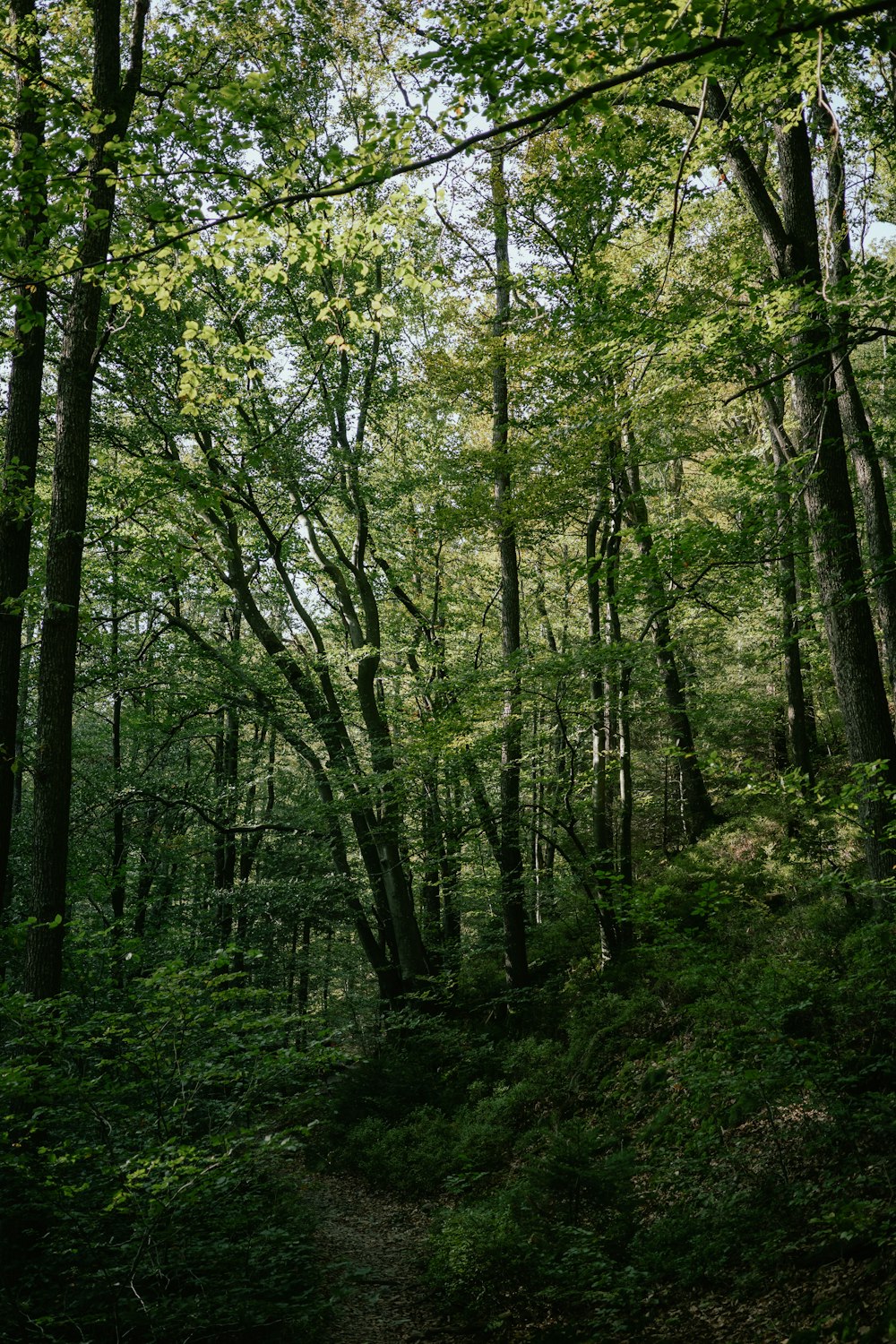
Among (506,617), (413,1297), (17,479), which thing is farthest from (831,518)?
(413,1297)

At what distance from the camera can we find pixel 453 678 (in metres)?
11.4

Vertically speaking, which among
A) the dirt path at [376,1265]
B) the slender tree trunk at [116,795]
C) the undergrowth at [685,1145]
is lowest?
the dirt path at [376,1265]

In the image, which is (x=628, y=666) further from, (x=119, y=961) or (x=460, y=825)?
(x=119, y=961)

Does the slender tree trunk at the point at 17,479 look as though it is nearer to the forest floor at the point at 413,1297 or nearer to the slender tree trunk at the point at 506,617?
the forest floor at the point at 413,1297

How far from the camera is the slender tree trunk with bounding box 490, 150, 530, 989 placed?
37.8 ft

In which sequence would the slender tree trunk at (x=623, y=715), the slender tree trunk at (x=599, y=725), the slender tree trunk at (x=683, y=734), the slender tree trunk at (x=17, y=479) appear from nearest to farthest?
the slender tree trunk at (x=17, y=479) → the slender tree trunk at (x=623, y=715) → the slender tree trunk at (x=599, y=725) → the slender tree trunk at (x=683, y=734)

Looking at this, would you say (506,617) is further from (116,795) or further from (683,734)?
(116,795)

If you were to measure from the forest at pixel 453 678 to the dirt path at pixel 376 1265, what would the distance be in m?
0.07

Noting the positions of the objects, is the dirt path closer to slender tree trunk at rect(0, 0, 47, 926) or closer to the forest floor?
the forest floor

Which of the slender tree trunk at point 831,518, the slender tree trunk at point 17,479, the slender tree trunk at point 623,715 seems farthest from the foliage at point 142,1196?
the slender tree trunk at point 623,715

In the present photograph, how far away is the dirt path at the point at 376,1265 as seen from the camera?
225 inches

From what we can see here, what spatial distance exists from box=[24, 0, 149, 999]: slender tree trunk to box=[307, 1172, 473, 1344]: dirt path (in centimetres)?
321

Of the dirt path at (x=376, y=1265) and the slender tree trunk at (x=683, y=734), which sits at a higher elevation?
the slender tree trunk at (x=683, y=734)

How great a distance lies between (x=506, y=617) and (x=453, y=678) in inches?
68.9
